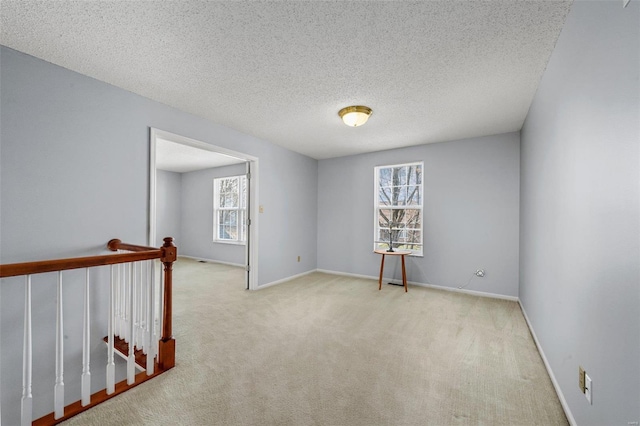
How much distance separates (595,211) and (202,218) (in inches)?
294

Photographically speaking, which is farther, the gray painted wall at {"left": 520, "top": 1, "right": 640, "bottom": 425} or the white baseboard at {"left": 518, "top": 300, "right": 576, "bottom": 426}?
the white baseboard at {"left": 518, "top": 300, "right": 576, "bottom": 426}

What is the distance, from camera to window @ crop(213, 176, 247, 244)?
645 cm

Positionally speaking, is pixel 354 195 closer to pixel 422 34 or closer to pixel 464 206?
pixel 464 206

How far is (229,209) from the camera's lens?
22.0 ft

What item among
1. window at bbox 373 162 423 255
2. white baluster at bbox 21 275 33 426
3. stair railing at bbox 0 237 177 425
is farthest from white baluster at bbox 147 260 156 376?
window at bbox 373 162 423 255

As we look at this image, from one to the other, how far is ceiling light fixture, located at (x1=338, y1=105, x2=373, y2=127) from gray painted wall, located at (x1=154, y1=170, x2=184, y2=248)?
632 cm

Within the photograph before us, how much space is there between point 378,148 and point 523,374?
368 cm

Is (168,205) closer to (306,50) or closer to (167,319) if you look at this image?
(167,319)

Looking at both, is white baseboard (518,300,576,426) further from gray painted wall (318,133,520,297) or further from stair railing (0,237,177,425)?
stair railing (0,237,177,425)

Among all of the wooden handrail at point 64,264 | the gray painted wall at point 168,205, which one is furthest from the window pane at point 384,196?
the gray painted wall at point 168,205

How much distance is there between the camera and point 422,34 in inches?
70.5

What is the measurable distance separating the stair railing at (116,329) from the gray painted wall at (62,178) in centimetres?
23

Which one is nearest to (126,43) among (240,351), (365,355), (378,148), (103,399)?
(103,399)

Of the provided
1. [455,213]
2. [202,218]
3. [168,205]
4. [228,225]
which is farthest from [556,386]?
[168,205]
